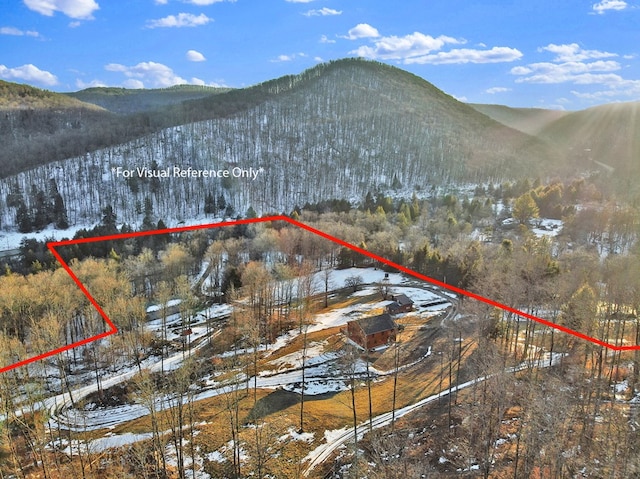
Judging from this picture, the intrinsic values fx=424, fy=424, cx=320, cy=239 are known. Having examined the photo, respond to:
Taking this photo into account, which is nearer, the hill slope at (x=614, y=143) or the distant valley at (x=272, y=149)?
the distant valley at (x=272, y=149)

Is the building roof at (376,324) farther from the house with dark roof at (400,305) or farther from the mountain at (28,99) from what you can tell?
the mountain at (28,99)

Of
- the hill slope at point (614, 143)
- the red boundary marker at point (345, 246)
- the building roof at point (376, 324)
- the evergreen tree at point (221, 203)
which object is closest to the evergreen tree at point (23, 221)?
the red boundary marker at point (345, 246)

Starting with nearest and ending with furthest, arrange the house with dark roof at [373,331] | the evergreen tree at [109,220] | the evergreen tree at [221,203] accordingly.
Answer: the house with dark roof at [373,331]
the evergreen tree at [109,220]
the evergreen tree at [221,203]

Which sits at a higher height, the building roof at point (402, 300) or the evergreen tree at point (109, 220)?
the evergreen tree at point (109, 220)

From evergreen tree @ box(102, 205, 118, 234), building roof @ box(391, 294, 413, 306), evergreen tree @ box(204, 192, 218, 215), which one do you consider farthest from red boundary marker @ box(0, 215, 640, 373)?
evergreen tree @ box(204, 192, 218, 215)

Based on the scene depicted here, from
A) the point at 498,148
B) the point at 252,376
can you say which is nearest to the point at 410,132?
the point at 498,148

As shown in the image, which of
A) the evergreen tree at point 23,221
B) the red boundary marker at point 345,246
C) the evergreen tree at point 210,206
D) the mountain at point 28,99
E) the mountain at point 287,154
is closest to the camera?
the red boundary marker at point 345,246

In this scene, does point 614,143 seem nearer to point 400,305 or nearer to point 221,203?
point 221,203

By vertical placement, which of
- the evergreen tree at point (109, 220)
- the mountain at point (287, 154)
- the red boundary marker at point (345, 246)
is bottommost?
the red boundary marker at point (345, 246)
